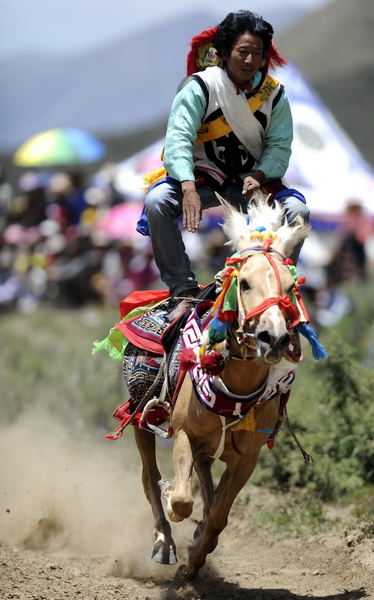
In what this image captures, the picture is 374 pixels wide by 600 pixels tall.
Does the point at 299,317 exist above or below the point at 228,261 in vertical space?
below

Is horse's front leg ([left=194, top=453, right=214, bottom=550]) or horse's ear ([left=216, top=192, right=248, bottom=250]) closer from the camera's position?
horse's ear ([left=216, top=192, right=248, bottom=250])

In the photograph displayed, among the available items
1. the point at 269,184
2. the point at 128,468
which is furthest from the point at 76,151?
the point at 269,184

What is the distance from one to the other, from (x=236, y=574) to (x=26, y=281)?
35.2 feet

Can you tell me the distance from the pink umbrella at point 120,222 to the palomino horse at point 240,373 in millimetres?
9354

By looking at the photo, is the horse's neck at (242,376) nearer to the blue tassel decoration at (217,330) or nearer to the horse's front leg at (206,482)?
the blue tassel decoration at (217,330)

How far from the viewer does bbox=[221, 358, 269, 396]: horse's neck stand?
553cm

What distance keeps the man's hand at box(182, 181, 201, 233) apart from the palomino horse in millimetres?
198

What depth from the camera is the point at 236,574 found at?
22.4 ft

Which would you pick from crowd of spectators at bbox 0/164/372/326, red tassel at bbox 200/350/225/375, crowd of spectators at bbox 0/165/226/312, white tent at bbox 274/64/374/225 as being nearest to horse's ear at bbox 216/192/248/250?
red tassel at bbox 200/350/225/375

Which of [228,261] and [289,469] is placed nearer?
[228,261]

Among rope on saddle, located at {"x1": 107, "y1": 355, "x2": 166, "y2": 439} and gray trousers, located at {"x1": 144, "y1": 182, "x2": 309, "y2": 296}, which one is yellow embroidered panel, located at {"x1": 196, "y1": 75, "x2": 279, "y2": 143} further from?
rope on saddle, located at {"x1": 107, "y1": 355, "x2": 166, "y2": 439}

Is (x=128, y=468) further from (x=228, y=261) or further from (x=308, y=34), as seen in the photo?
(x=308, y=34)

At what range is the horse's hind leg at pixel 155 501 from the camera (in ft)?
20.4

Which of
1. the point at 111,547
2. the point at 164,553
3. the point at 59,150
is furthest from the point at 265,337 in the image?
the point at 59,150
